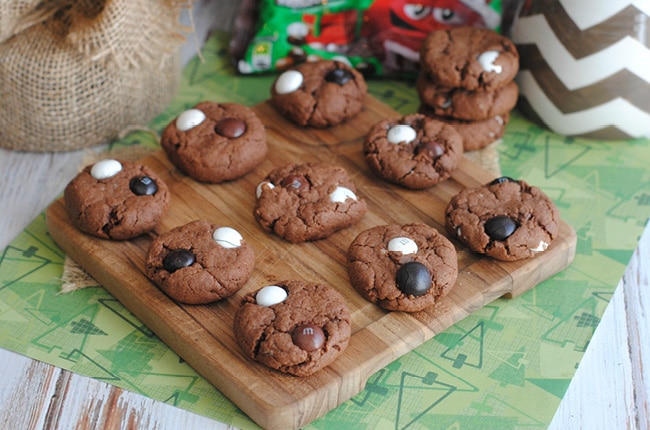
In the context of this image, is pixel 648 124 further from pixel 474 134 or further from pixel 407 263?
pixel 407 263

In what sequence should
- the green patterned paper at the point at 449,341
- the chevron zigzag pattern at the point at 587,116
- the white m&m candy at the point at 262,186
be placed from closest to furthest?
the green patterned paper at the point at 449,341 < the white m&m candy at the point at 262,186 < the chevron zigzag pattern at the point at 587,116

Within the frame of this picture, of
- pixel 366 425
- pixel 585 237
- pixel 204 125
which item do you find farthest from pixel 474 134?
pixel 366 425

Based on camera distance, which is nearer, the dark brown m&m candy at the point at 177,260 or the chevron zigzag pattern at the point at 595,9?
the dark brown m&m candy at the point at 177,260

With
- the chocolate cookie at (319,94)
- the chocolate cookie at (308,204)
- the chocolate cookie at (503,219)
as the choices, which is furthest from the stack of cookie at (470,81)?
the chocolate cookie at (308,204)

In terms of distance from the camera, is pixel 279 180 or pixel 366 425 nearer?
pixel 366 425

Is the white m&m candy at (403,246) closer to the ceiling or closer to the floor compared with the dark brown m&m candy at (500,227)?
closer to the floor

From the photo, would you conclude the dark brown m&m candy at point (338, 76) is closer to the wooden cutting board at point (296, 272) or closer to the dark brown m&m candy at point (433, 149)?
the wooden cutting board at point (296, 272)

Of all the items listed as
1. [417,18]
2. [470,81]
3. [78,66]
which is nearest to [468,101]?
[470,81]
